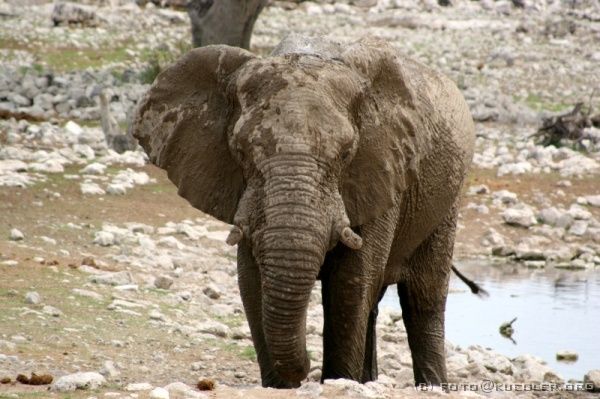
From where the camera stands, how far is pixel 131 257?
39.6 ft

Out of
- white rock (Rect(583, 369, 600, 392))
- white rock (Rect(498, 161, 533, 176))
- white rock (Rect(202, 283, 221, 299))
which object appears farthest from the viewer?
white rock (Rect(498, 161, 533, 176))

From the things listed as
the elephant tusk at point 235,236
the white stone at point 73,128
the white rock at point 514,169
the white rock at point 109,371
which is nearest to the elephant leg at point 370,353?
the white rock at point 109,371

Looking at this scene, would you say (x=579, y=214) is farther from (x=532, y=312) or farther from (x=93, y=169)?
(x=93, y=169)

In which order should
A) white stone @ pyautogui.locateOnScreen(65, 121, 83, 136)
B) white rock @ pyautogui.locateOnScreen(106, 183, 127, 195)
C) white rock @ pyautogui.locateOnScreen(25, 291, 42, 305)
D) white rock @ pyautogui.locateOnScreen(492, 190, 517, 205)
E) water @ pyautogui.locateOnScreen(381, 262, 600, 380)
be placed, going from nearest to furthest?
1. white rock @ pyautogui.locateOnScreen(25, 291, 42, 305)
2. water @ pyautogui.locateOnScreen(381, 262, 600, 380)
3. white rock @ pyautogui.locateOnScreen(106, 183, 127, 195)
4. white rock @ pyautogui.locateOnScreen(492, 190, 517, 205)
5. white stone @ pyautogui.locateOnScreen(65, 121, 83, 136)

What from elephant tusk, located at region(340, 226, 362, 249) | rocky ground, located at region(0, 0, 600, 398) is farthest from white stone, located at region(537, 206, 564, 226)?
elephant tusk, located at region(340, 226, 362, 249)

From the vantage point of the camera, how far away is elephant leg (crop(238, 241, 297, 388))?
7363mm

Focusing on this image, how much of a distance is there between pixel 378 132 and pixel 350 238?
2.59 ft

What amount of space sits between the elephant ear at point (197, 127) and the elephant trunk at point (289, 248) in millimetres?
725

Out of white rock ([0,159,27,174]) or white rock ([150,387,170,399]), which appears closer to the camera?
white rock ([150,387,170,399])

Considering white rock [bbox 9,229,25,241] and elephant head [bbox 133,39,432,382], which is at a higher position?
elephant head [bbox 133,39,432,382]

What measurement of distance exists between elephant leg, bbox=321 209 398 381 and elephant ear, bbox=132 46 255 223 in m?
0.69

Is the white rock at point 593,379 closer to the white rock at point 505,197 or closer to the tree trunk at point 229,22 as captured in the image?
the white rock at point 505,197

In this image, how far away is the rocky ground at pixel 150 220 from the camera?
874 centimetres

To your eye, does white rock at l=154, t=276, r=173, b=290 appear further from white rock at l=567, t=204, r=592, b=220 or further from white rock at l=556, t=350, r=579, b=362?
white rock at l=567, t=204, r=592, b=220
